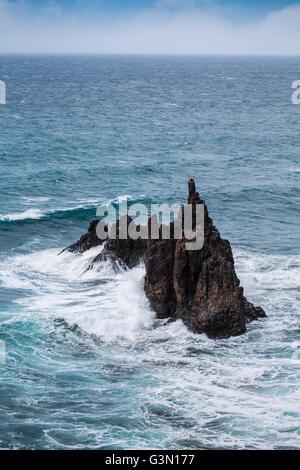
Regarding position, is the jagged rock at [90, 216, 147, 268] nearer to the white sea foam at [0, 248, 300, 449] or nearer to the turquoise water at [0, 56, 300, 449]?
the white sea foam at [0, 248, 300, 449]

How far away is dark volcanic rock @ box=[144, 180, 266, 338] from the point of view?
36.5 m

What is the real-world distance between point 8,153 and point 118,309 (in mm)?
53496

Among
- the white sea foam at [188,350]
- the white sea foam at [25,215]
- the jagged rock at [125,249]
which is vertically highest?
the jagged rock at [125,249]

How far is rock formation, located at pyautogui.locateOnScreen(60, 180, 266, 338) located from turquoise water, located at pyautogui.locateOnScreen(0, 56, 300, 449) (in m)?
0.78

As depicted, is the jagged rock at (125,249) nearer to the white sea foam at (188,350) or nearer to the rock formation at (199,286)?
the white sea foam at (188,350)

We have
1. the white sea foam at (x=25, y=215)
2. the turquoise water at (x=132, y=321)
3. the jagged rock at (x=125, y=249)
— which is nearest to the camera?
the turquoise water at (x=132, y=321)

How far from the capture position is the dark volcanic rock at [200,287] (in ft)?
120

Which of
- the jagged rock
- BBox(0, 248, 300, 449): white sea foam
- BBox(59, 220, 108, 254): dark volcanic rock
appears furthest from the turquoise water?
the jagged rock

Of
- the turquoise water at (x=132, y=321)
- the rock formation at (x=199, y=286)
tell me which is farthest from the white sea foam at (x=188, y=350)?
the rock formation at (x=199, y=286)

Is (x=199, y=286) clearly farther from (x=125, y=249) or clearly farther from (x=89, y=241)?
(x=89, y=241)

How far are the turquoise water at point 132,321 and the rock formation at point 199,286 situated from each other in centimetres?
78

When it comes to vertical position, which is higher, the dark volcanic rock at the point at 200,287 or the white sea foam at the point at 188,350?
the dark volcanic rock at the point at 200,287

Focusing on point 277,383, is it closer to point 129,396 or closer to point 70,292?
point 129,396
